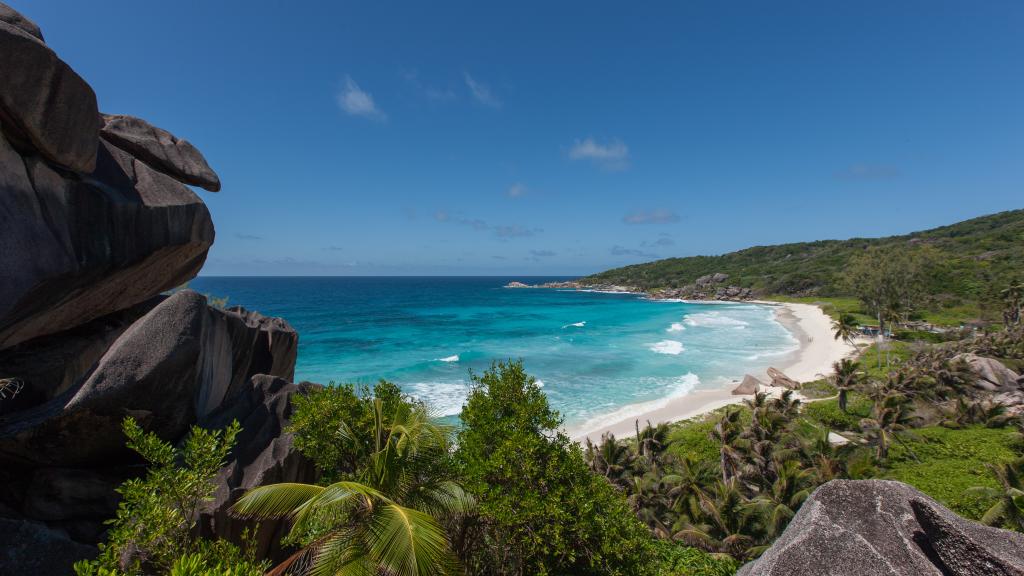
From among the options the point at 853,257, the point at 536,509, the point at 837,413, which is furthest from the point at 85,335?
the point at 853,257

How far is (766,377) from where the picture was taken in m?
40.4

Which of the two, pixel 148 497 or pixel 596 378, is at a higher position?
pixel 148 497

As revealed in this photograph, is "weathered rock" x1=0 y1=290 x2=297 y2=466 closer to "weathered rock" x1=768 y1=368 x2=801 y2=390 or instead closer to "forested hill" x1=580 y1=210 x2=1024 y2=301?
"weathered rock" x1=768 y1=368 x2=801 y2=390

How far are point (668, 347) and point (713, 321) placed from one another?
30015mm

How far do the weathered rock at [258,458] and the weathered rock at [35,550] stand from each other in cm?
211

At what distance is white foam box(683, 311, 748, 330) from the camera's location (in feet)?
245

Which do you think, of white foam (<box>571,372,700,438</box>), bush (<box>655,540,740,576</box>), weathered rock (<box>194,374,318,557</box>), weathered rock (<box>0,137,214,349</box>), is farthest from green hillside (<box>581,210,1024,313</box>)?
weathered rock (<box>0,137,214,349</box>)

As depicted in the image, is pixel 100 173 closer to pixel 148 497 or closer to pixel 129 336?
pixel 129 336

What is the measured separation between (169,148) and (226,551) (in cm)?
1252

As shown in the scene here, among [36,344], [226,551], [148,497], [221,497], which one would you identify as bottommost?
[221,497]

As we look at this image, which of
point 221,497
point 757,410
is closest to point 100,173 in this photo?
point 221,497

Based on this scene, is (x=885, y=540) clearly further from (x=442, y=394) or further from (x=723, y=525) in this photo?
(x=442, y=394)

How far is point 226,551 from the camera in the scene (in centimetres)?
563

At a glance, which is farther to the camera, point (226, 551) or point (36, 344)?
point (36, 344)
